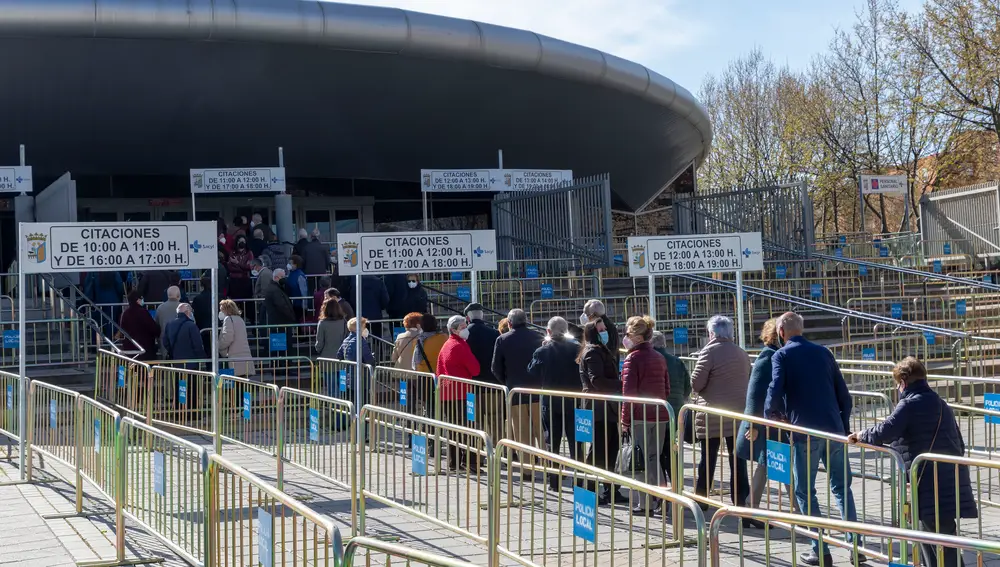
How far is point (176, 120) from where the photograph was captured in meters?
26.9

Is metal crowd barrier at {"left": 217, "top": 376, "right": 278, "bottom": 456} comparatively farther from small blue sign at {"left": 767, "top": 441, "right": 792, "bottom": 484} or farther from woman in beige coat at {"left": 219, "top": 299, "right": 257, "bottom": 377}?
small blue sign at {"left": 767, "top": 441, "right": 792, "bottom": 484}

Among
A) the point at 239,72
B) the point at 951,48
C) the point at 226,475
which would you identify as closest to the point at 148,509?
the point at 226,475

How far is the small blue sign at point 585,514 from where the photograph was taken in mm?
5145

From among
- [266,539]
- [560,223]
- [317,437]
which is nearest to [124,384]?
[317,437]

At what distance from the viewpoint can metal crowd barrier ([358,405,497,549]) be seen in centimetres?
735

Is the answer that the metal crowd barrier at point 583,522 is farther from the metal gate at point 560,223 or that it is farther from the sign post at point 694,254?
the metal gate at point 560,223

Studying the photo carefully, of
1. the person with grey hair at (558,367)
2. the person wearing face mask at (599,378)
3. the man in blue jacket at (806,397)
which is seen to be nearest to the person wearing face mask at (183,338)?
the person with grey hair at (558,367)

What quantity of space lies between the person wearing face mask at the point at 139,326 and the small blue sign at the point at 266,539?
11.6 metres

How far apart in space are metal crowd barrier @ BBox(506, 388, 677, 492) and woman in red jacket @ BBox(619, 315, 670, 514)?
0.02 m

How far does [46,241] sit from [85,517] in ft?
9.62

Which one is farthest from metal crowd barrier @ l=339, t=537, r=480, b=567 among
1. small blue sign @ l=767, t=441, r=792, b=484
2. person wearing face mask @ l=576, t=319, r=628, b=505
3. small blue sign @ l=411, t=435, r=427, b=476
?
person wearing face mask @ l=576, t=319, r=628, b=505

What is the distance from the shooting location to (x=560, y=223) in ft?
82.6

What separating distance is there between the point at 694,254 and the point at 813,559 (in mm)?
6184

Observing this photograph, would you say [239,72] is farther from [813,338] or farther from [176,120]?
[813,338]
